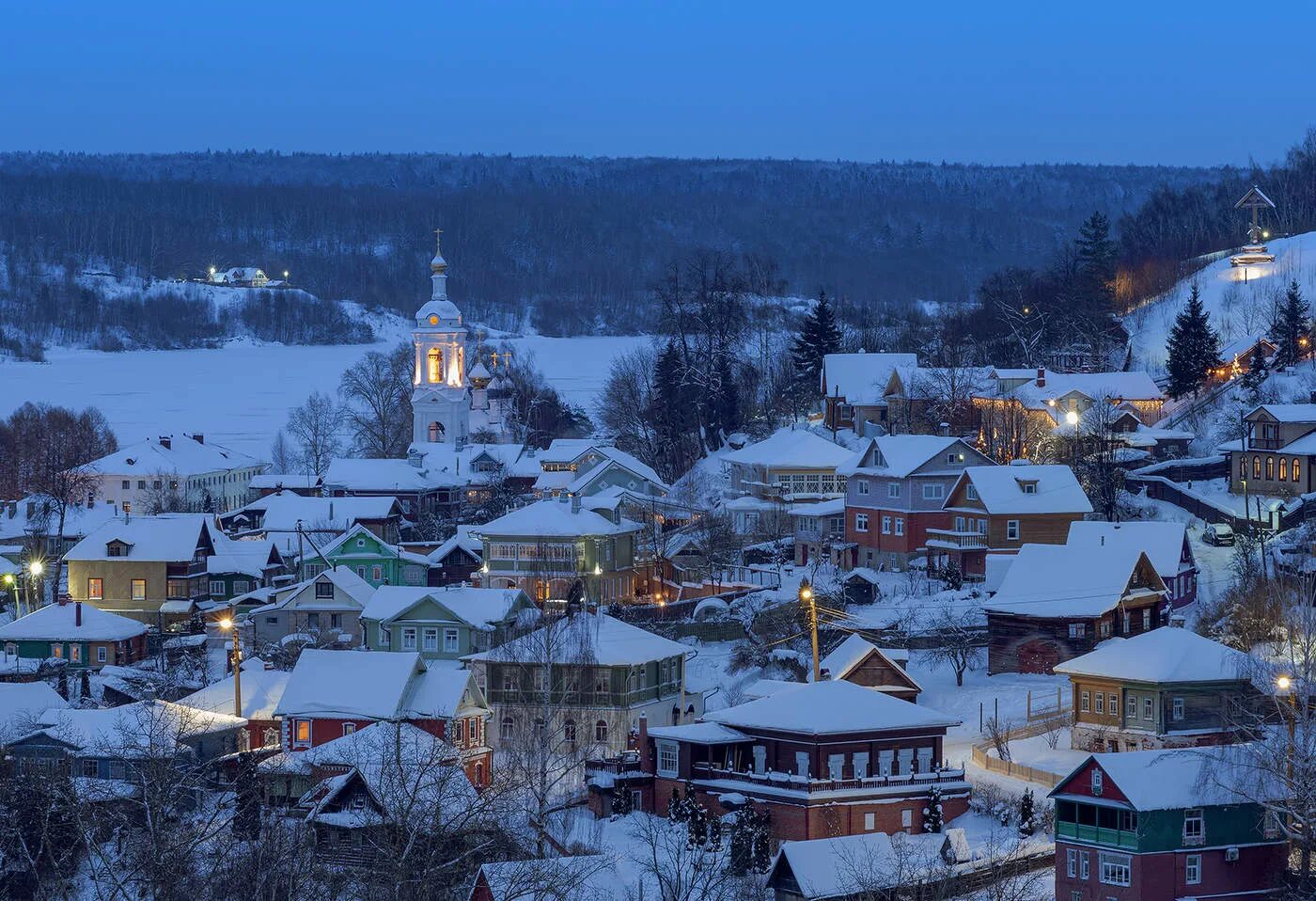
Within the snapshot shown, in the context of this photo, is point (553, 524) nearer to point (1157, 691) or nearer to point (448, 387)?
point (1157, 691)

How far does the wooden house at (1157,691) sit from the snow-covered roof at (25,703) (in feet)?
60.8

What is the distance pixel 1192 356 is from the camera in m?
66.7

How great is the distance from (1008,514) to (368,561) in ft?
54.2

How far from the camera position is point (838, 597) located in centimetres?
5191

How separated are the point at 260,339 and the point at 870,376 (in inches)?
3995

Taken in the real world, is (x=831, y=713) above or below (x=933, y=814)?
above

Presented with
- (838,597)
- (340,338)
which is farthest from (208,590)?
(340,338)

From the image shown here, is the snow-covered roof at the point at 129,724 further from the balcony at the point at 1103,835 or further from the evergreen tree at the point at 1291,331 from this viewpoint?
the evergreen tree at the point at 1291,331

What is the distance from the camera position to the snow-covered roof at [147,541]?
60.2 metres

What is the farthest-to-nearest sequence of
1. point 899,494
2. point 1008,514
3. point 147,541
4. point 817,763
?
point 147,541 → point 899,494 → point 1008,514 → point 817,763

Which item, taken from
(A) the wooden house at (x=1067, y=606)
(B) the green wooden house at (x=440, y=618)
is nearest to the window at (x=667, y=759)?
(A) the wooden house at (x=1067, y=606)

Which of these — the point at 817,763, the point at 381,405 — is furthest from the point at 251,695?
the point at 381,405

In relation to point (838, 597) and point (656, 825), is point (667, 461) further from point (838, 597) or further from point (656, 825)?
point (656, 825)

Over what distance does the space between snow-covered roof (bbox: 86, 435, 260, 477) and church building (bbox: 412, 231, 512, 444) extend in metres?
Answer: 6.63
